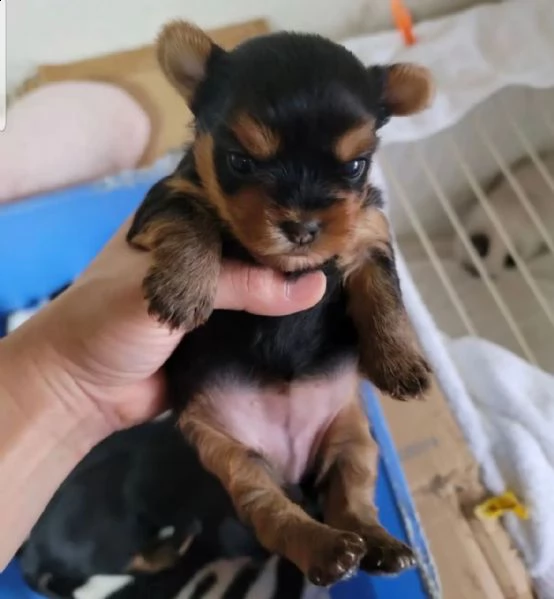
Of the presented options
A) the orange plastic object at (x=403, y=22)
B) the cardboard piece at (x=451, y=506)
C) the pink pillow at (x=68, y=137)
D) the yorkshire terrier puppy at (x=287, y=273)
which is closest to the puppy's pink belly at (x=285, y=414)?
the yorkshire terrier puppy at (x=287, y=273)

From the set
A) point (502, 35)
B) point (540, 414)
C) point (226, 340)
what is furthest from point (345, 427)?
point (502, 35)

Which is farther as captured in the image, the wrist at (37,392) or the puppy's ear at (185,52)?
the wrist at (37,392)

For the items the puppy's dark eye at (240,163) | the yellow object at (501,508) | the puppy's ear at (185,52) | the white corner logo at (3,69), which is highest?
the white corner logo at (3,69)

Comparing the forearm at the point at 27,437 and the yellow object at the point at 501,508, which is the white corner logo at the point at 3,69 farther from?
the yellow object at the point at 501,508

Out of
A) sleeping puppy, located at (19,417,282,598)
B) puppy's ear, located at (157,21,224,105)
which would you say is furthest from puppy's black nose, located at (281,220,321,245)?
sleeping puppy, located at (19,417,282,598)

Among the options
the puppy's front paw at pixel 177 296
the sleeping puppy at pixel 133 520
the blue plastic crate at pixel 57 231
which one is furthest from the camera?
the blue plastic crate at pixel 57 231

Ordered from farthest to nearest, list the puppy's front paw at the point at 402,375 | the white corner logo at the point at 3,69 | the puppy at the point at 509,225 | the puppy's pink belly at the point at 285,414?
the puppy at the point at 509,225
the white corner logo at the point at 3,69
the puppy's pink belly at the point at 285,414
the puppy's front paw at the point at 402,375
